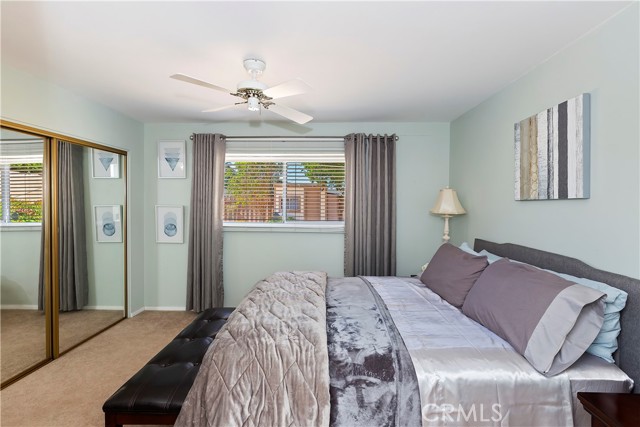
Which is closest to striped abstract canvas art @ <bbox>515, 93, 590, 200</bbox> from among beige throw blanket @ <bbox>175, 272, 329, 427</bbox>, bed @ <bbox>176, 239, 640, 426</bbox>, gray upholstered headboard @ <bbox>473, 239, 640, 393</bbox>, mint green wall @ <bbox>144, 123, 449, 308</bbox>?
gray upholstered headboard @ <bbox>473, 239, 640, 393</bbox>

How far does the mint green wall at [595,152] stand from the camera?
4.92 feet

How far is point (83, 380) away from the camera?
7.70 feet

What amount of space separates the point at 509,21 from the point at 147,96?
2992mm

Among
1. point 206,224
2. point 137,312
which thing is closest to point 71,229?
point 206,224

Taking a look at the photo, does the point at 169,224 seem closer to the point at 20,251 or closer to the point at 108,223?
the point at 108,223

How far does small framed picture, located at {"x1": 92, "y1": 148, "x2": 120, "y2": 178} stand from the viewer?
312 cm

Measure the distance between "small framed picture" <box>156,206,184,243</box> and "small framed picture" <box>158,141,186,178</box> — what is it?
1.45ft

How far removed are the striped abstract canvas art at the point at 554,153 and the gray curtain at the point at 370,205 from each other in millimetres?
1489

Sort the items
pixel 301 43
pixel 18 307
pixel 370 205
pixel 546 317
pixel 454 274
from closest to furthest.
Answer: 1. pixel 546 317
2. pixel 301 43
3. pixel 454 274
4. pixel 18 307
5. pixel 370 205

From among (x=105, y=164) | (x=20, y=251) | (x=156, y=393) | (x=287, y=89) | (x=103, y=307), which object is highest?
(x=287, y=89)

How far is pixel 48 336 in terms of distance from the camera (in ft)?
8.66

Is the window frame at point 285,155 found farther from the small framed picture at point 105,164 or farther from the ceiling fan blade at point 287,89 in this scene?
the ceiling fan blade at point 287,89

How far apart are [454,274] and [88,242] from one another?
353 centimetres

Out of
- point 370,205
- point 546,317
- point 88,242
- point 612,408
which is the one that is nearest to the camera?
point 612,408
